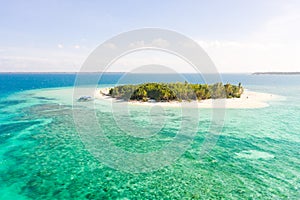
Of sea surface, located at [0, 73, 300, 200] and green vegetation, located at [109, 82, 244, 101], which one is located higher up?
green vegetation, located at [109, 82, 244, 101]

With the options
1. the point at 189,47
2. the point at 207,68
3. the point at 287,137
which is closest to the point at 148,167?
the point at 207,68

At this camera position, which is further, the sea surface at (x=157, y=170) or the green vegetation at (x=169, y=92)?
the green vegetation at (x=169, y=92)

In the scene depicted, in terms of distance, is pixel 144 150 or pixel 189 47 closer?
pixel 189 47

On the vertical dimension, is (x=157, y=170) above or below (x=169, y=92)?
A: below

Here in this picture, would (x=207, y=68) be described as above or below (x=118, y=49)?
below

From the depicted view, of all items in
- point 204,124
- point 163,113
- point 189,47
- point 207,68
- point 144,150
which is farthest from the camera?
point 163,113

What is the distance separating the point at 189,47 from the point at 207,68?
248cm

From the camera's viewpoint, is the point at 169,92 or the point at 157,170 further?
the point at 169,92

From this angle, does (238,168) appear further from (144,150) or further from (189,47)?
(189,47)

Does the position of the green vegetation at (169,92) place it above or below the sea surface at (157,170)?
above

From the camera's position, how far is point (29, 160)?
1681 centimetres

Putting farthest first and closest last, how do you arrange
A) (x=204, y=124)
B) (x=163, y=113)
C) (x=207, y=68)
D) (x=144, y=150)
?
(x=163, y=113), (x=204, y=124), (x=144, y=150), (x=207, y=68)

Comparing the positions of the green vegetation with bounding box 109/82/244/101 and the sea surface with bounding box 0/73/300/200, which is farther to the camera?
the green vegetation with bounding box 109/82/244/101

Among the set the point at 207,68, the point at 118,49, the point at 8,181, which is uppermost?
the point at 118,49
